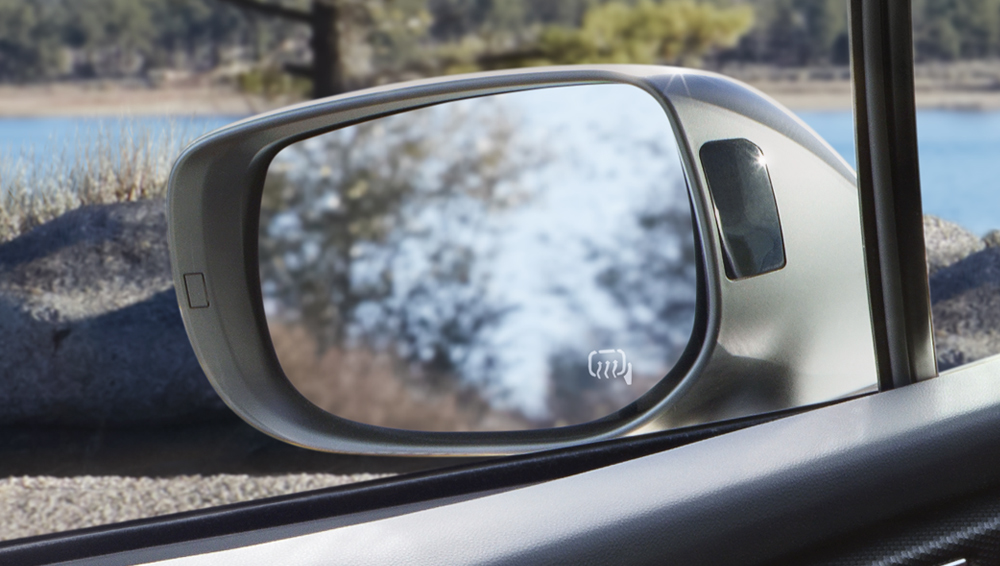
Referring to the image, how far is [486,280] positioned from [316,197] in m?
0.81

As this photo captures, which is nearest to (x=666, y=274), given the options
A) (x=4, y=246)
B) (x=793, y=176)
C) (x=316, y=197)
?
(x=793, y=176)

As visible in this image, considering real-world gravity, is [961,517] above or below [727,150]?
below

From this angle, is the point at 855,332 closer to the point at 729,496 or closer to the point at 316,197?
the point at 729,496

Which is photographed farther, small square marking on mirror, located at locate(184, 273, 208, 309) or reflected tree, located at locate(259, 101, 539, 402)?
reflected tree, located at locate(259, 101, 539, 402)

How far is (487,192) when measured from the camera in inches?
101

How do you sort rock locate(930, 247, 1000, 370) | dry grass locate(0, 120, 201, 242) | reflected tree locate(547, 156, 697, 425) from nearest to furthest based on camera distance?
1. reflected tree locate(547, 156, 697, 425)
2. rock locate(930, 247, 1000, 370)
3. dry grass locate(0, 120, 201, 242)

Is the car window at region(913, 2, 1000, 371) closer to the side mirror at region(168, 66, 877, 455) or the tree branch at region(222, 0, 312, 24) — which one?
the side mirror at region(168, 66, 877, 455)

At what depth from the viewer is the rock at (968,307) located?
5.09 ft

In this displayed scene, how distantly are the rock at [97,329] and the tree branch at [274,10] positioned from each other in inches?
56.8

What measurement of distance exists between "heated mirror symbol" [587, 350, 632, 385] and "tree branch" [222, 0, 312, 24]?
10.3 ft

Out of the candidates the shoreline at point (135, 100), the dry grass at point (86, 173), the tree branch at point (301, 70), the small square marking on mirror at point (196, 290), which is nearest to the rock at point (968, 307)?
the shoreline at point (135, 100)

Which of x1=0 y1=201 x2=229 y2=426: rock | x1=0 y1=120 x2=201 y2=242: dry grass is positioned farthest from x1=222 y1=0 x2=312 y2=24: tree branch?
x1=0 y1=201 x2=229 y2=426: rock

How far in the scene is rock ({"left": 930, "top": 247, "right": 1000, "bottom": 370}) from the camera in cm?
155

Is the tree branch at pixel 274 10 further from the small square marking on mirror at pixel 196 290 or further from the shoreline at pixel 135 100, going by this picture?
the small square marking on mirror at pixel 196 290
